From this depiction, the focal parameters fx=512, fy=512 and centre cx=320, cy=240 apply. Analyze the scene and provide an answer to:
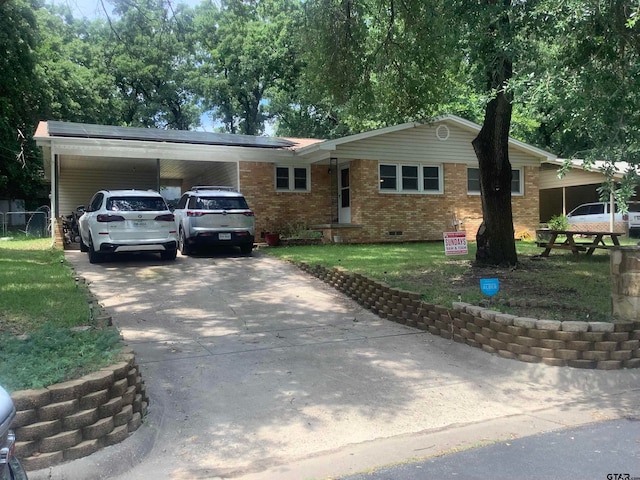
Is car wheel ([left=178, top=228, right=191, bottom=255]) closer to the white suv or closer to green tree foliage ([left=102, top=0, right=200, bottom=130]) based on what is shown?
the white suv

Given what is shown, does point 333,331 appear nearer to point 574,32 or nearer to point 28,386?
point 28,386

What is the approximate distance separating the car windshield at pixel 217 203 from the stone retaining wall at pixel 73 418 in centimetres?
942

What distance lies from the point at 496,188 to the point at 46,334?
8.39m

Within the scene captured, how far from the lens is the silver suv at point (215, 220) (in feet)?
43.2

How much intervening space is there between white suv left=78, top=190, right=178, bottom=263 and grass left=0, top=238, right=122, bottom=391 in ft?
7.14

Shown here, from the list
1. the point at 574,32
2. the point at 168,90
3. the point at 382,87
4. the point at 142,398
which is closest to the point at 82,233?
the point at 382,87

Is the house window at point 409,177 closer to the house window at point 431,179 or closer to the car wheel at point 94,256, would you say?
the house window at point 431,179

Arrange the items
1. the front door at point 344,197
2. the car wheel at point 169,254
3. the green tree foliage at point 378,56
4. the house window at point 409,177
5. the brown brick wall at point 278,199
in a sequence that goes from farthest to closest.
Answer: the house window at point 409,177 < the front door at point 344,197 < the brown brick wall at point 278,199 < the car wheel at point 169,254 < the green tree foliage at point 378,56

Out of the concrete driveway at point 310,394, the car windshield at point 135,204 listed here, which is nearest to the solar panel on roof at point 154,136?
the car windshield at point 135,204

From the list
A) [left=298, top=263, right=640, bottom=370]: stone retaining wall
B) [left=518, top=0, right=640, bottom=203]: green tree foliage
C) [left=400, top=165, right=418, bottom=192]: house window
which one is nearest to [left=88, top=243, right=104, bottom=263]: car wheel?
[left=298, top=263, right=640, bottom=370]: stone retaining wall

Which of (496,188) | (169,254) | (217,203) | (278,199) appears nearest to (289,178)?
(278,199)

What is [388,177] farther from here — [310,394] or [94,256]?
[310,394]

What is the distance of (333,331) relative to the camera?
7.25m

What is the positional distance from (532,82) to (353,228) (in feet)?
37.2
